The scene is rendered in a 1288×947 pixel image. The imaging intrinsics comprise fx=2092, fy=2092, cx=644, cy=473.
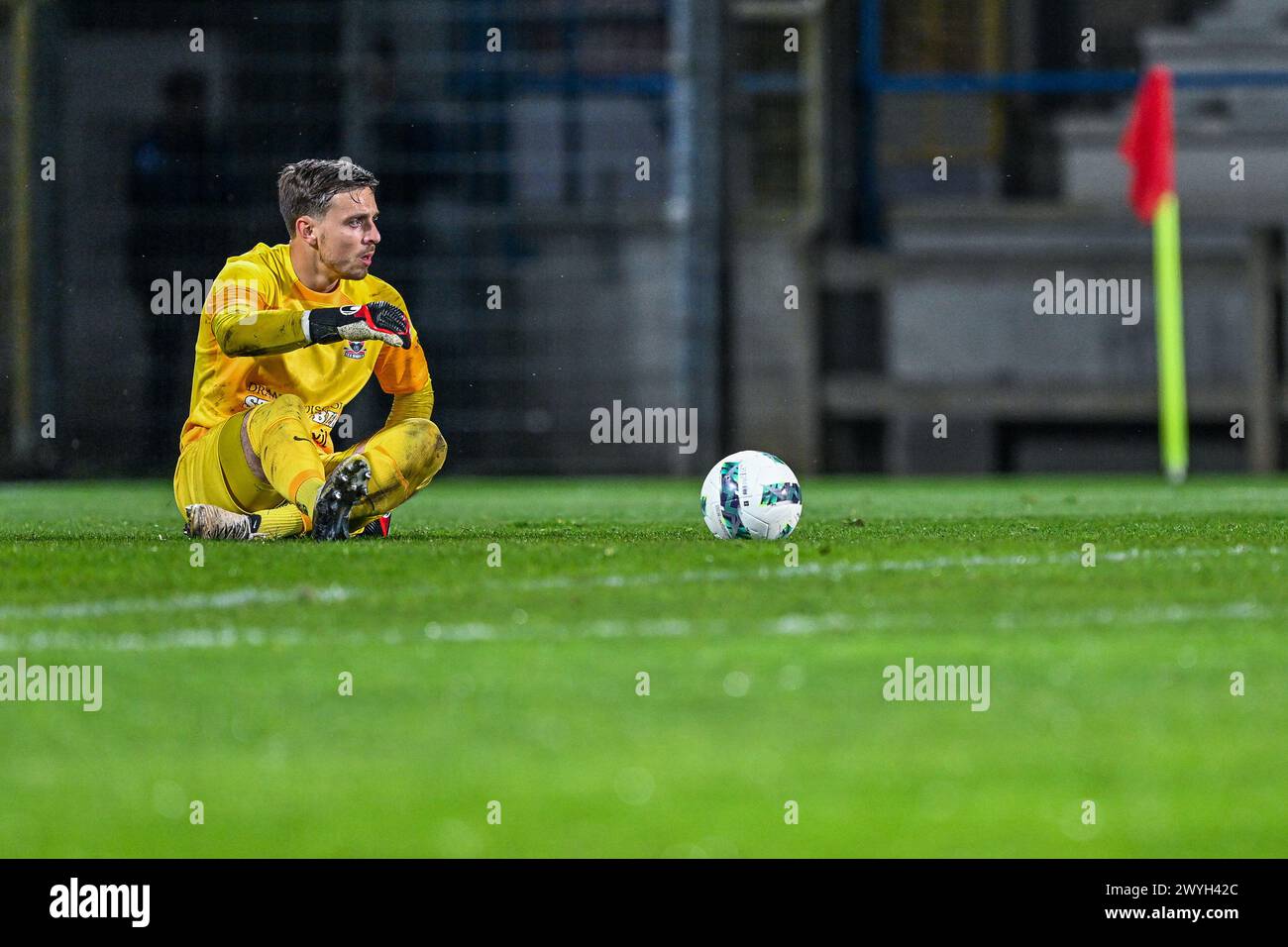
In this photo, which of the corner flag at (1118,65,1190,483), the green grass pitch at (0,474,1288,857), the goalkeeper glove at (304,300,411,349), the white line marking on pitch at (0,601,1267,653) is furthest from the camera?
the corner flag at (1118,65,1190,483)

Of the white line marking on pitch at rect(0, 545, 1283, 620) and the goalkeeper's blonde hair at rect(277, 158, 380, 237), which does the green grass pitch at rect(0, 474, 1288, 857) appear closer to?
the white line marking on pitch at rect(0, 545, 1283, 620)

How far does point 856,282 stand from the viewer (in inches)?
786

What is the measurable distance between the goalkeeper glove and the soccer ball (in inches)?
51.1

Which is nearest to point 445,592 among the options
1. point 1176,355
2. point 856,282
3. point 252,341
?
point 252,341

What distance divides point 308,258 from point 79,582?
177 centimetres

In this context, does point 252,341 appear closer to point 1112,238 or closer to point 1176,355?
point 1176,355

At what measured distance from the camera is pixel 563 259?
19.4 metres

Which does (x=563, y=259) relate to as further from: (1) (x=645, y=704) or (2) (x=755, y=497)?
(1) (x=645, y=704)

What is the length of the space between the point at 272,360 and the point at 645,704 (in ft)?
12.5

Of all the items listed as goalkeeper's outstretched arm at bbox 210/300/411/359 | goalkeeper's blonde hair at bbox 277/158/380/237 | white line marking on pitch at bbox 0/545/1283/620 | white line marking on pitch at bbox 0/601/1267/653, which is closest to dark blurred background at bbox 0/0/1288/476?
goalkeeper's blonde hair at bbox 277/158/380/237

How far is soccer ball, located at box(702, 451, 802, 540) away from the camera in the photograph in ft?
24.3

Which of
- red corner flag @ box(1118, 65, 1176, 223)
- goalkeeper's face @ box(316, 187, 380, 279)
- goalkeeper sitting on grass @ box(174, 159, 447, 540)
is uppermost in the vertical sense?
red corner flag @ box(1118, 65, 1176, 223)

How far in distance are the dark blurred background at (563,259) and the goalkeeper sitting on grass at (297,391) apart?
10631 millimetres

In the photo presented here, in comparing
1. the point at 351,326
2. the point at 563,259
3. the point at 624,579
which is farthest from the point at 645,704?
the point at 563,259
